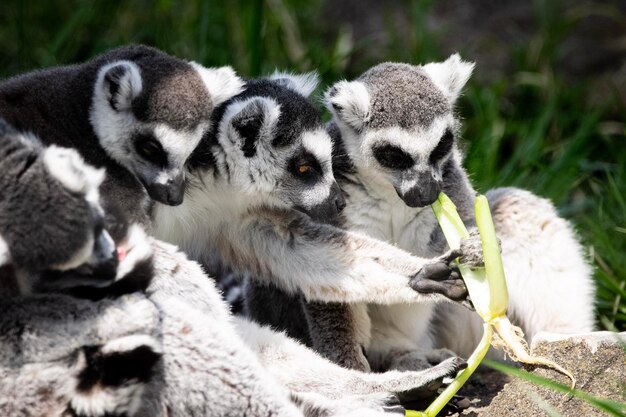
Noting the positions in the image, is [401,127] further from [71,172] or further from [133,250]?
[71,172]

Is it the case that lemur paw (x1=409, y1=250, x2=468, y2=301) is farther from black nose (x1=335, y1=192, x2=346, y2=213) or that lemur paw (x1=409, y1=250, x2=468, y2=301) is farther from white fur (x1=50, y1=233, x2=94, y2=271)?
white fur (x1=50, y1=233, x2=94, y2=271)

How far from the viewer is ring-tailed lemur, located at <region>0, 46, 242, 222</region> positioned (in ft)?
17.4

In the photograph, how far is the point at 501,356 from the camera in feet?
21.4

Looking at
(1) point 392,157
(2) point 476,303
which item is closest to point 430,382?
(2) point 476,303

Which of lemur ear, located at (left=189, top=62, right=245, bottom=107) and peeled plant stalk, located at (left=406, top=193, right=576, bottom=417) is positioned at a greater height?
lemur ear, located at (left=189, top=62, right=245, bottom=107)

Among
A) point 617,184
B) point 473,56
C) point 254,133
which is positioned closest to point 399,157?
point 254,133

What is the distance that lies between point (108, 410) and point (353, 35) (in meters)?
7.86

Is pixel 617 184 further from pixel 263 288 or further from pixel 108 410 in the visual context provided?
pixel 108 410

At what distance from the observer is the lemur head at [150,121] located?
536 cm

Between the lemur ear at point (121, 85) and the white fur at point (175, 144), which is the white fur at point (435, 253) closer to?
the white fur at point (175, 144)

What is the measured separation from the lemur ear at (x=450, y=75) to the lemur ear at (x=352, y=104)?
51 centimetres

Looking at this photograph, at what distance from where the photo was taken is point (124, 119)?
17.9 feet

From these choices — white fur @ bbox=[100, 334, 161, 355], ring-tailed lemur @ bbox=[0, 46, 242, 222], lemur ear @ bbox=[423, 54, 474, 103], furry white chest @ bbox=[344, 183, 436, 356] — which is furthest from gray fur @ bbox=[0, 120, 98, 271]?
lemur ear @ bbox=[423, 54, 474, 103]

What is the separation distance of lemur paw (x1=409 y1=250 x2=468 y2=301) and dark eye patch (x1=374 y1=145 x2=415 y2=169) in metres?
0.63
